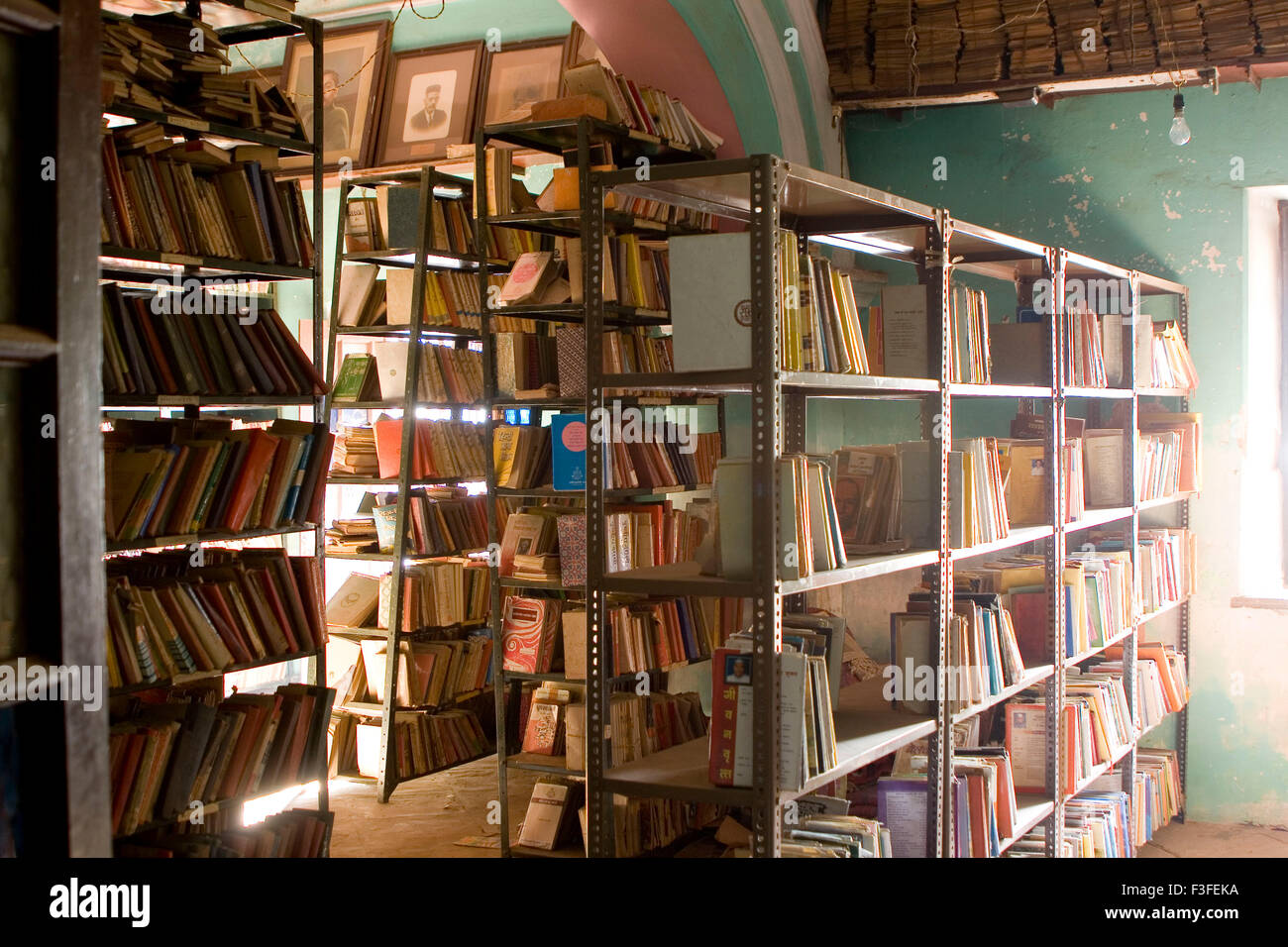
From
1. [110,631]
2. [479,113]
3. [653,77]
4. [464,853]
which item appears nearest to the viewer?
[110,631]

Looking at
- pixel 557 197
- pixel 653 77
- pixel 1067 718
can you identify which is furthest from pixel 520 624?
pixel 653 77

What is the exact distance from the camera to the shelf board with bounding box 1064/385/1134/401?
4623mm

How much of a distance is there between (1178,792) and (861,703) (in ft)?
10.3

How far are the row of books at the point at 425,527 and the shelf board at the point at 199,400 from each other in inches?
81.0

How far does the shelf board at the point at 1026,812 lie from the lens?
13.5ft

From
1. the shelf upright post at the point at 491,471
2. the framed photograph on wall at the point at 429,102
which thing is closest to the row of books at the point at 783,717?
the shelf upright post at the point at 491,471

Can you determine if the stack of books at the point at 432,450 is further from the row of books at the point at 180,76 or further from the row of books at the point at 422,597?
the row of books at the point at 180,76

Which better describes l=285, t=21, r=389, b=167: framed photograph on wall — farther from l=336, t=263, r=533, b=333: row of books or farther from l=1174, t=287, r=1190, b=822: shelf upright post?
l=1174, t=287, r=1190, b=822: shelf upright post

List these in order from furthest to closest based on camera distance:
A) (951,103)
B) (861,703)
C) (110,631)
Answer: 1. (951,103)
2. (861,703)
3. (110,631)

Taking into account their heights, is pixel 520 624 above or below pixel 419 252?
below

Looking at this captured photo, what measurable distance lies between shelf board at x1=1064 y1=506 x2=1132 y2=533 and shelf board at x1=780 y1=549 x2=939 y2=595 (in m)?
1.45

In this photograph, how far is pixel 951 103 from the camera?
6.29 metres

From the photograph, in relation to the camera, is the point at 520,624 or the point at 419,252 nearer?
the point at 520,624
